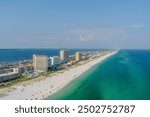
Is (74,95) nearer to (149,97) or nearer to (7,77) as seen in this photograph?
(149,97)

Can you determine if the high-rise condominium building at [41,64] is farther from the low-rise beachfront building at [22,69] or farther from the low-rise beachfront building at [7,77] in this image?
the low-rise beachfront building at [7,77]

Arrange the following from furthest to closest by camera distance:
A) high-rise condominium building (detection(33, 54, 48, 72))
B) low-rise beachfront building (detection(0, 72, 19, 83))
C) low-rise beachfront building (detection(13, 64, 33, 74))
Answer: high-rise condominium building (detection(33, 54, 48, 72)), low-rise beachfront building (detection(13, 64, 33, 74)), low-rise beachfront building (detection(0, 72, 19, 83))

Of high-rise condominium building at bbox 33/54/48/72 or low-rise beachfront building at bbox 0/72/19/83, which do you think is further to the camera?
high-rise condominium building at bbox 33/54/48/72

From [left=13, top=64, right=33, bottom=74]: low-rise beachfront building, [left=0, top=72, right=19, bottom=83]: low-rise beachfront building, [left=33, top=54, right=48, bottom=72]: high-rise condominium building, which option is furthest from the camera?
[left=33, top=54, right=48, bottom=72]: high-rise condominium building

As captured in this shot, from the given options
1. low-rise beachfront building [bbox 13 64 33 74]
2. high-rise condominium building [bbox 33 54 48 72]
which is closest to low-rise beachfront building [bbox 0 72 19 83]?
low-rise beachfront building [bbox 13 64 33 74]

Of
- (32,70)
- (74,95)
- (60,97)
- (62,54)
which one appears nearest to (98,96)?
(74,95)

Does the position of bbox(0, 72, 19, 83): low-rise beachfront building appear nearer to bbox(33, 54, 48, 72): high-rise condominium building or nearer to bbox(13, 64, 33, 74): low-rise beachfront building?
bbox(13, 64, 33, 74): low-rise beachfront building

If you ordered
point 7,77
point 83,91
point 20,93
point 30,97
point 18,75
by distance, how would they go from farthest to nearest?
point 18,75 < point 7,77 < point 83,91 < point 20,93 < point 30,97

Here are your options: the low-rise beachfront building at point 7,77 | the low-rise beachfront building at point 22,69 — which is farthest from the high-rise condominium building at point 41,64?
the low-rise beachfront building at point 7,77

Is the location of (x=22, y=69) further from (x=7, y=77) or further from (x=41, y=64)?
(x=7, y=77)

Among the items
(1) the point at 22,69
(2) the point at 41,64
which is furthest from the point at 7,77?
(2) the point at 41,64

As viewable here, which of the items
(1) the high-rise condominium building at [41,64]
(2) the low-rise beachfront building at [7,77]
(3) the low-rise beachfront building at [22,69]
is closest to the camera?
(2) the low-rise beachfront building at [7,77]
